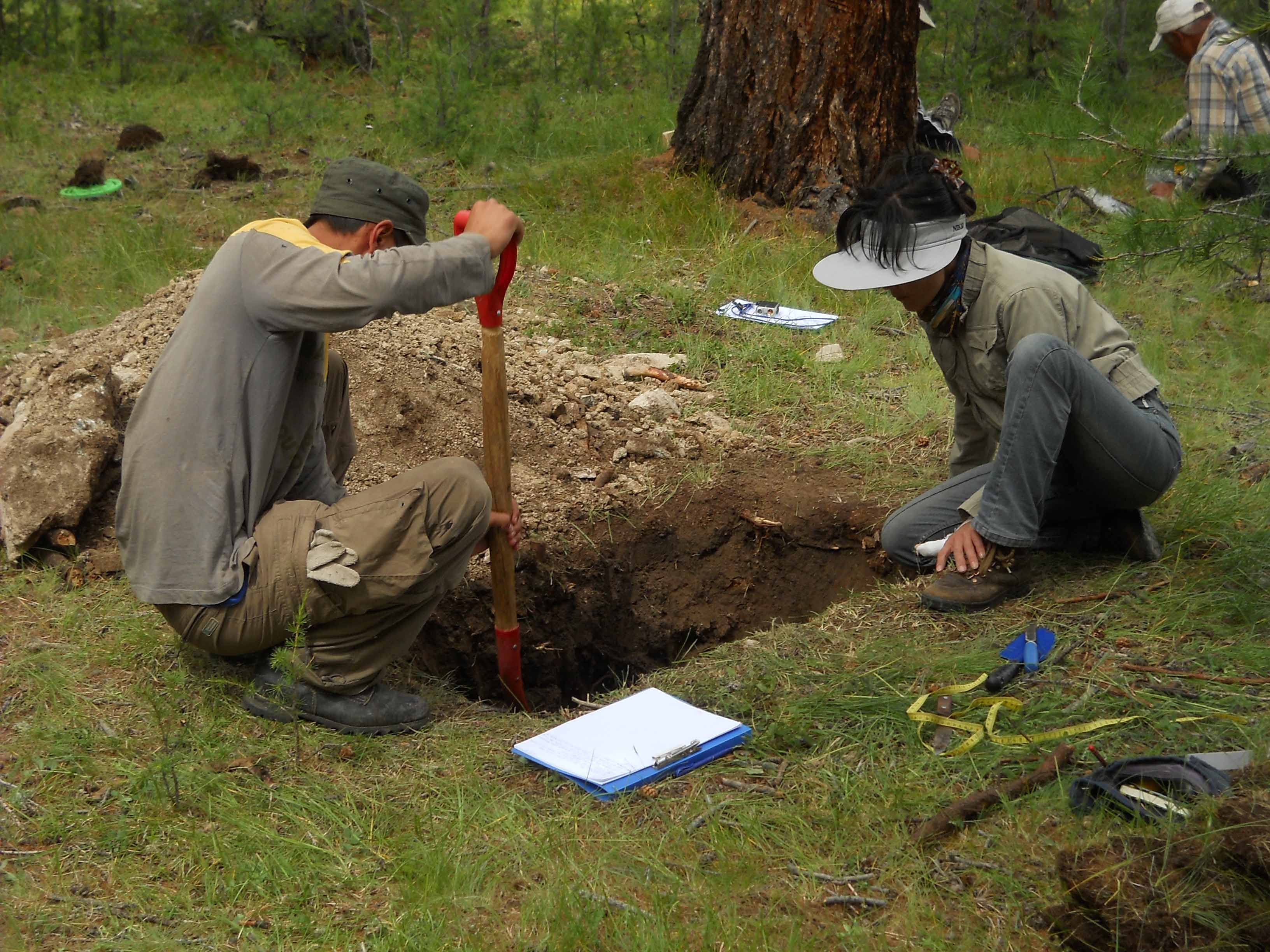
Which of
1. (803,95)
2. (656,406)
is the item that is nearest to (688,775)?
(656,406)

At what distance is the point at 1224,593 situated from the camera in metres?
2.83

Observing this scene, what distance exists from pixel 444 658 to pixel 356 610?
0.98 meters

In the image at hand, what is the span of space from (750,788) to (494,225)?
141 cm

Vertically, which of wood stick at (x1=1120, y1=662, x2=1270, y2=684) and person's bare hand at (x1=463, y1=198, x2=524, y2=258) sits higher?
person's bare hand at (x1=463, y1=198, x2=524, y2=258)

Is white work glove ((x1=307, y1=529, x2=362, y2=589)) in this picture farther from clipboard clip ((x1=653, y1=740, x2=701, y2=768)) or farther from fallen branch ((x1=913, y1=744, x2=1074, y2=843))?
A: fallen branch ((x1=913, y1=744, x2=1074, y2=843))

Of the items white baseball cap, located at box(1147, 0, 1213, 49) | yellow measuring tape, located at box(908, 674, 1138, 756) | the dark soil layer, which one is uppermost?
white baseball cap, located at box(1147, 0, 1213, 49)

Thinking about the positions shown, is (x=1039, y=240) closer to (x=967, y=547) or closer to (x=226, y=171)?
(x=967, y=547)

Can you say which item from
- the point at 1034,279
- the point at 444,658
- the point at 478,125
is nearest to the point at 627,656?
the point at 444,658

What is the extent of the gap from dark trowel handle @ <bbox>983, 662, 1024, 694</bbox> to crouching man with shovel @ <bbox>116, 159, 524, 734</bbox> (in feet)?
4.13

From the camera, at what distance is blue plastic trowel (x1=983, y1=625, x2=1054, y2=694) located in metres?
2.56

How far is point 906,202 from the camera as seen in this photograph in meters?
2.82

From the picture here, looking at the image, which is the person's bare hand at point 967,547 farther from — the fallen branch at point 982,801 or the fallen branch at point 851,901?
the fallen branch at point 851,901

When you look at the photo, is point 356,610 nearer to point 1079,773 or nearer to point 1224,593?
point 1079,773

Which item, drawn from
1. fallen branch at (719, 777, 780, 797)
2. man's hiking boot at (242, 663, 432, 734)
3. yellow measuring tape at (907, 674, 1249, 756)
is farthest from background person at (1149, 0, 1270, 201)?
man's hiking boot at (242, 663, 432, 734)
